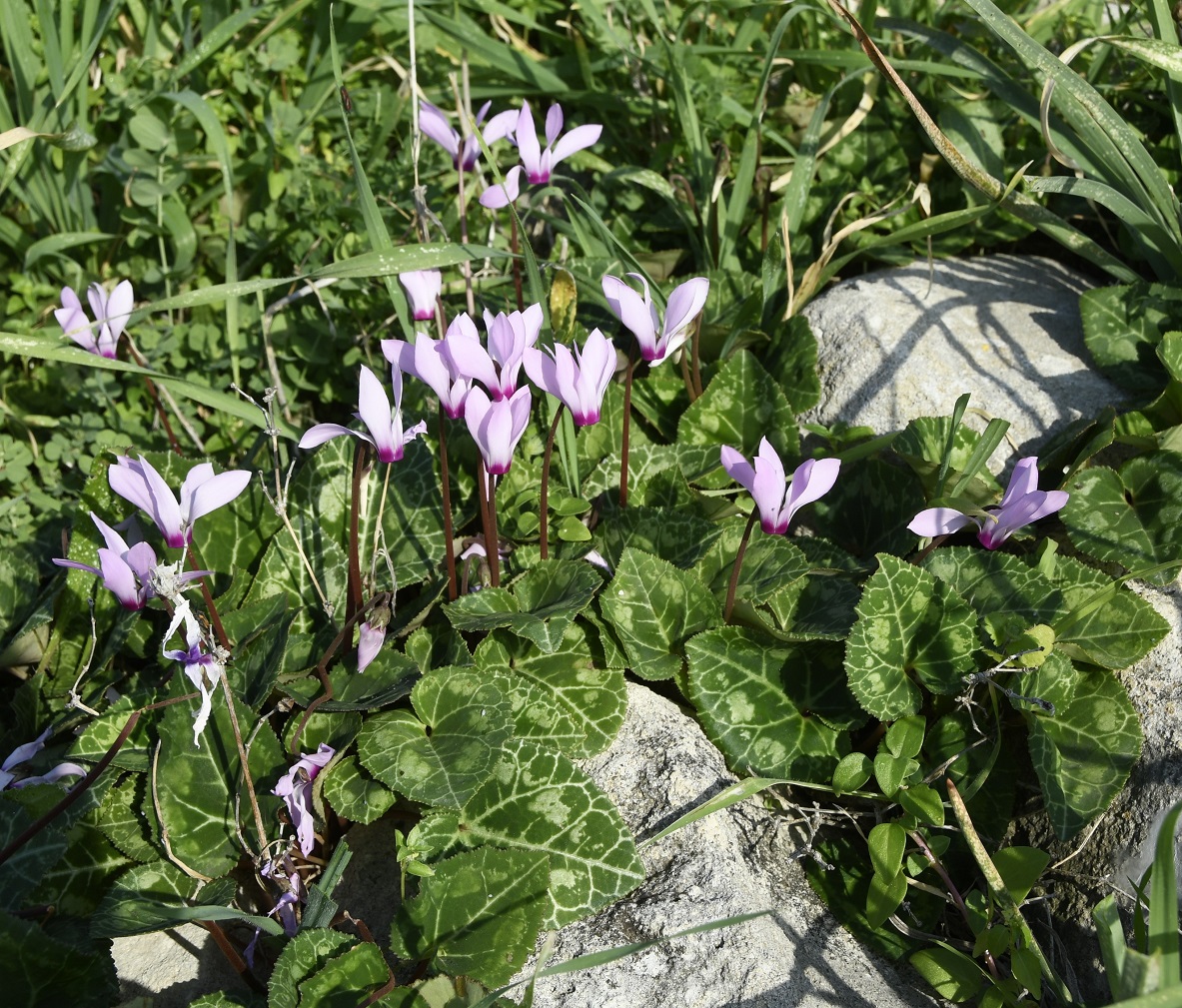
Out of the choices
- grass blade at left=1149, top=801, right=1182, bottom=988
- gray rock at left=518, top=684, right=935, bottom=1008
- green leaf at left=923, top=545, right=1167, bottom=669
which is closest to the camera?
grass blade at left=1149, top=801, right=1182, bottom=988

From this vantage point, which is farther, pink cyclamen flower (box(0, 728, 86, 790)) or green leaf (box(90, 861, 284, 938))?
pink cyclamen flower (box(0, 728, 86, 790))

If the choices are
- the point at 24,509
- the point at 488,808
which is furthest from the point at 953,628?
the point at 24,509

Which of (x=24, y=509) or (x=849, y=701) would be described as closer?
(x=849, y=701)

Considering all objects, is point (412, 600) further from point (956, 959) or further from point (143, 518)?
point (956, 959)

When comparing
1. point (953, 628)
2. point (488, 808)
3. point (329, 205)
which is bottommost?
point (488, 808)

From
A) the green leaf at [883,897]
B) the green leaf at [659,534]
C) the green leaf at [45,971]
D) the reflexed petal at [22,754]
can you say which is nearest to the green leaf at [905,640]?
the green leaf at [883,897]

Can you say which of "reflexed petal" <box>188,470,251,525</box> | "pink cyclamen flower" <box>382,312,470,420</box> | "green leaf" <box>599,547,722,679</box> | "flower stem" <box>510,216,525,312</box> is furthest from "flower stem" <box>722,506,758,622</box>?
"reflexed petal" <box>188,470,251,525</box>

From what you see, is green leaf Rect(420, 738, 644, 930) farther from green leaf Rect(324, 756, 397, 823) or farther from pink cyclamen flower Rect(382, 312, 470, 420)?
pink cyclamen flower Rect(382, 312, 470, 420)
